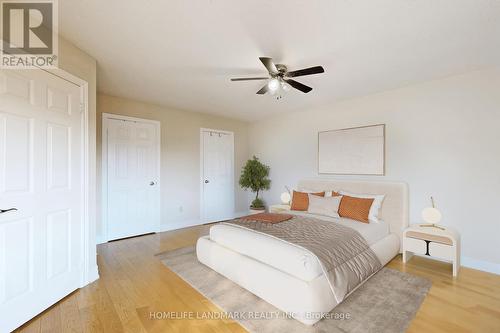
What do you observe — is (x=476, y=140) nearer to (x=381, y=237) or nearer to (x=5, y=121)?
(x=381, y=237)

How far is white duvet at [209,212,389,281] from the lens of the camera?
1.90 m

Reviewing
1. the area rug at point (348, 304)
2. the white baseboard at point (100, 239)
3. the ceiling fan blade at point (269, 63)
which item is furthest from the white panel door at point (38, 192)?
the ceiling fan blade at point (269, 63)

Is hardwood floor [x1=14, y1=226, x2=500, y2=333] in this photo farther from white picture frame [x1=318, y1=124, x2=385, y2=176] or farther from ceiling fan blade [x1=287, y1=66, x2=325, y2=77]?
ceiling fan blade [x1=287, y1=66, x2=325, y2=77]

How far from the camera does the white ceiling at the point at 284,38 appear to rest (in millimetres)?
1737

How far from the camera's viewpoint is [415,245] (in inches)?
114

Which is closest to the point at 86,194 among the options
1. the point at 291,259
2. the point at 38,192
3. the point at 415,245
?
the point at 38,192

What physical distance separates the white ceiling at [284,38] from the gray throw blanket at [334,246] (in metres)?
1.99

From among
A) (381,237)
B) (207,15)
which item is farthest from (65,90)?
(381,237)

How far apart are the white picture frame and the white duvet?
101 centimetres

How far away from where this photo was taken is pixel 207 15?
1.83m

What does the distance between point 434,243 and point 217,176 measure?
4.13 metres

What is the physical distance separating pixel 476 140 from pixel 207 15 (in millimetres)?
3497

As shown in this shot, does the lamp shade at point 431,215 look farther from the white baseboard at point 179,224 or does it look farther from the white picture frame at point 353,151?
the white baseboard at point 179,224

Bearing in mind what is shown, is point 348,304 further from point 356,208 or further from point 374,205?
point 374,205
